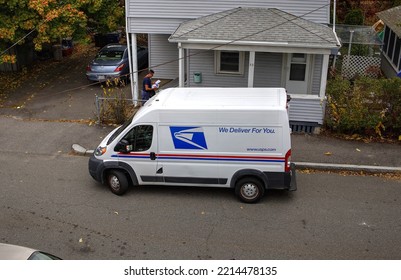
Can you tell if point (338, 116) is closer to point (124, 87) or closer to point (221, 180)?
point (221, 180)

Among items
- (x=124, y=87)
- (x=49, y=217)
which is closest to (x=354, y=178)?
(x=49, y=217)

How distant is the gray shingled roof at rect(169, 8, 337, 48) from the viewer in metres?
12.2

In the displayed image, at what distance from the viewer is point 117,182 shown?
940 centimetres

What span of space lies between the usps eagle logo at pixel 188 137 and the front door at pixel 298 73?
6606 mm

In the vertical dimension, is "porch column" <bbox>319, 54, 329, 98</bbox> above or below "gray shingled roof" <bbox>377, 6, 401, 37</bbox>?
below

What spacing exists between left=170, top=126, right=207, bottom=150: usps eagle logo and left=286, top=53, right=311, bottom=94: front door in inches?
260

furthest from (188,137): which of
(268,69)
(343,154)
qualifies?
(268,69)

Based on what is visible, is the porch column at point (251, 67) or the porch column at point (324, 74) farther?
the porch column at point (251, 67)

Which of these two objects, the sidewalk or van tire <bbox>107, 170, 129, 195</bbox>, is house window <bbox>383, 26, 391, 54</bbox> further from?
van tire <bbox>107, 170, 129, 195</bbox>

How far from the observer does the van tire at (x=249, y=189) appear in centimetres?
891

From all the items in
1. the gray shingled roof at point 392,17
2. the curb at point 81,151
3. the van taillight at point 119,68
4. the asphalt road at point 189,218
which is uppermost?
the gray shingled roof at point 392,17

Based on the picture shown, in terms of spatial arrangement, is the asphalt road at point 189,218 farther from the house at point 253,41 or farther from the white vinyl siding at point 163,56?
the white vinyl siding at point 163,56

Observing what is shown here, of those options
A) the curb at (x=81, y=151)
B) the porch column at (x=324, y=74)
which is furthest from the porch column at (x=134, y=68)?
the porch column at (x=324, y=74)

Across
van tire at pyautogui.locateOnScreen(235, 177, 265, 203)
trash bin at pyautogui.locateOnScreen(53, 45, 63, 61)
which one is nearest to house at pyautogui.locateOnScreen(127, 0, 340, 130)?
van tire at pyautogui.locateOnScreen(235, 177, 265, 203)
